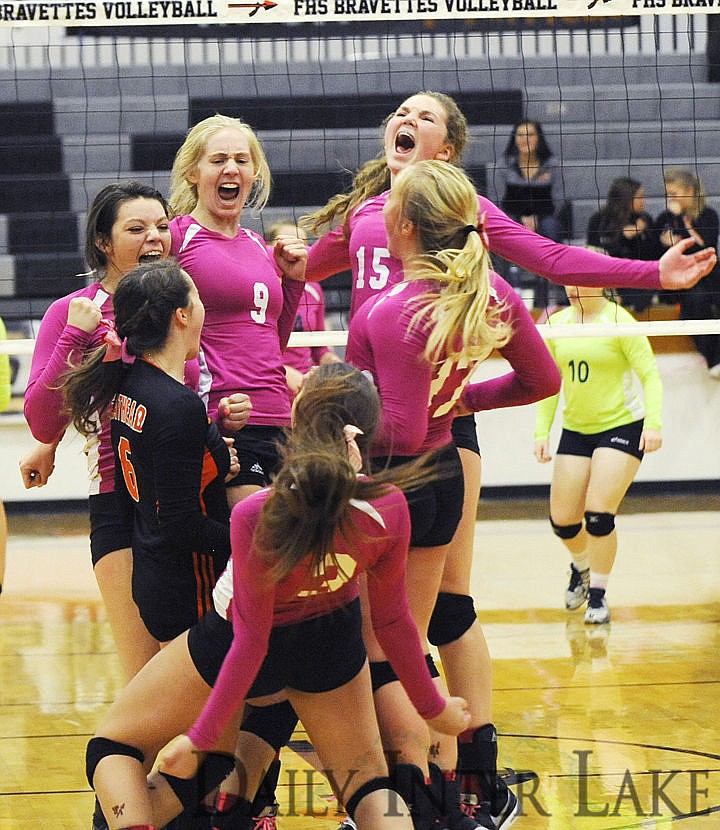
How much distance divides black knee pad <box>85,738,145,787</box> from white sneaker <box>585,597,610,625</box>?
3549 mm

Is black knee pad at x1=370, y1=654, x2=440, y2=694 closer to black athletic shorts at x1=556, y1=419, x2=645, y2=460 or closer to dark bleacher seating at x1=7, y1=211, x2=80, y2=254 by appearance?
black athletic shorts at x1=556, y1=419, x2=645, y2=460

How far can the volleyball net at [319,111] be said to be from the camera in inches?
378

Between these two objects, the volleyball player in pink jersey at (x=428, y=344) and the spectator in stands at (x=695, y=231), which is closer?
the volleyball player in pink jersey at (x=428, y=344)

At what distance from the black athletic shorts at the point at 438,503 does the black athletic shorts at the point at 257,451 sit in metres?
0.42

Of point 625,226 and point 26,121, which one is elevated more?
point 26,121

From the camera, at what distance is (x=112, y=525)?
3344 millimetres

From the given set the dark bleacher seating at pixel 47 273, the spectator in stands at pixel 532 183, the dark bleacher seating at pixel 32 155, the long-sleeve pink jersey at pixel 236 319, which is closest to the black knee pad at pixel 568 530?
the spectator in stands at pixel 532 183

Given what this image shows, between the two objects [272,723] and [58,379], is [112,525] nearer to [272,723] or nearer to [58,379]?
[58,379]

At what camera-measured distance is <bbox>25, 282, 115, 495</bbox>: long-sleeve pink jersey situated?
3273 millimetres

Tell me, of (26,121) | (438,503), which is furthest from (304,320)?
(26,121)

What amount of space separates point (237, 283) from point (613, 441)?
324 cm

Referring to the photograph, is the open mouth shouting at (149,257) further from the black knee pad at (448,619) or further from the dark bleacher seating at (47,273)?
the dark bleacher seating at (47,273)

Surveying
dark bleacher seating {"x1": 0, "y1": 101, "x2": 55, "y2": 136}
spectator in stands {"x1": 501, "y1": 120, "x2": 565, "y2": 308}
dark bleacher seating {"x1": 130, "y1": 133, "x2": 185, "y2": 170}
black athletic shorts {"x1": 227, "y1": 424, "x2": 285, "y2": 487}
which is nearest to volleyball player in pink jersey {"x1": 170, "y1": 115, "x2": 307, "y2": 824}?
black athletic shorts {"x1": 227, "y1": 424, "x2": 285, "y2": 487}

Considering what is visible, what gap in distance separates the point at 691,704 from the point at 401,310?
7.62 feet
